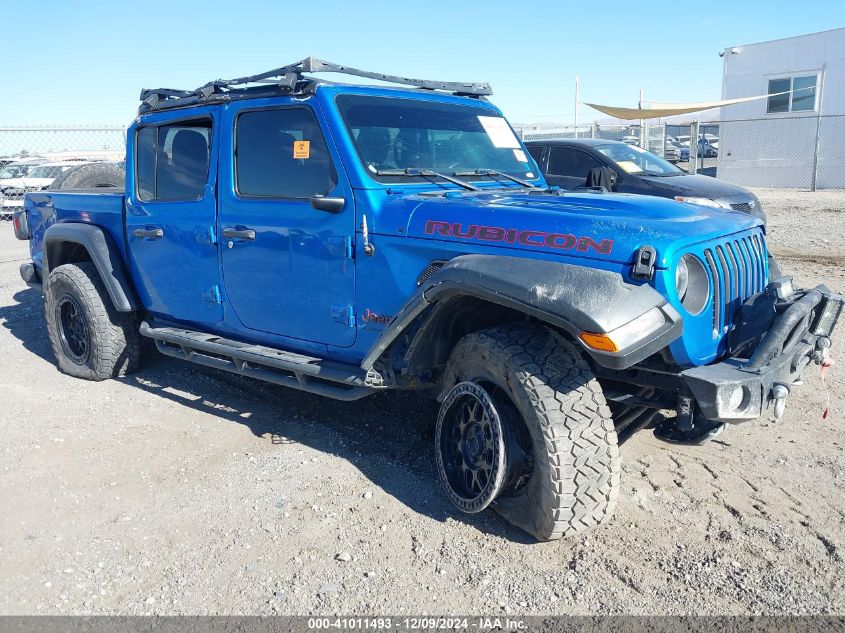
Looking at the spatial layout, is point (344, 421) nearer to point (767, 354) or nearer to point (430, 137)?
point (430, 137)

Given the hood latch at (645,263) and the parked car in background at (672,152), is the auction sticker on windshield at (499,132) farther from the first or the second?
the parked car in background at (672,152)

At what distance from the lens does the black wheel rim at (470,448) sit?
3207mm

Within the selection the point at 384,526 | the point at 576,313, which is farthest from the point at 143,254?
the point at 576,313

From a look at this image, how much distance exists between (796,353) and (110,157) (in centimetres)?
1971

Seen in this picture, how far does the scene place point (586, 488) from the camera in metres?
3.10

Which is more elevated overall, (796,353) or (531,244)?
(531,244)

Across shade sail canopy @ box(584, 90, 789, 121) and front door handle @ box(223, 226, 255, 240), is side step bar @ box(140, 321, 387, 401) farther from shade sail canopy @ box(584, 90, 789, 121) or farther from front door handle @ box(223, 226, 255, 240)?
shade sail canopy @ box(584, 90, 789, 121)

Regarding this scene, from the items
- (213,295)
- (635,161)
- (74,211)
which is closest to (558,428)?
(213,295)

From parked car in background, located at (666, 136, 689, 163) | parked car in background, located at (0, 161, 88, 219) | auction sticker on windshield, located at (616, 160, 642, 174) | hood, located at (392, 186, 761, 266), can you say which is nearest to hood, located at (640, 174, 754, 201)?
auction sticker on windshield, located at (616, 160, 642, 174)

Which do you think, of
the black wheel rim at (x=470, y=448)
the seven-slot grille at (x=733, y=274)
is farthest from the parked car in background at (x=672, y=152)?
the black wheel rim at (x=470, y=448)

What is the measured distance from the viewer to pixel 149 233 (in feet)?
16.6

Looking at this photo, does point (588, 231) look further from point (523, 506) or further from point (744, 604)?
point (744, 604)

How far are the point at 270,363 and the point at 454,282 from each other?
5.07 feet

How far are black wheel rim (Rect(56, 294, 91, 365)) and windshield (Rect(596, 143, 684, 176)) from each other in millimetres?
6934
